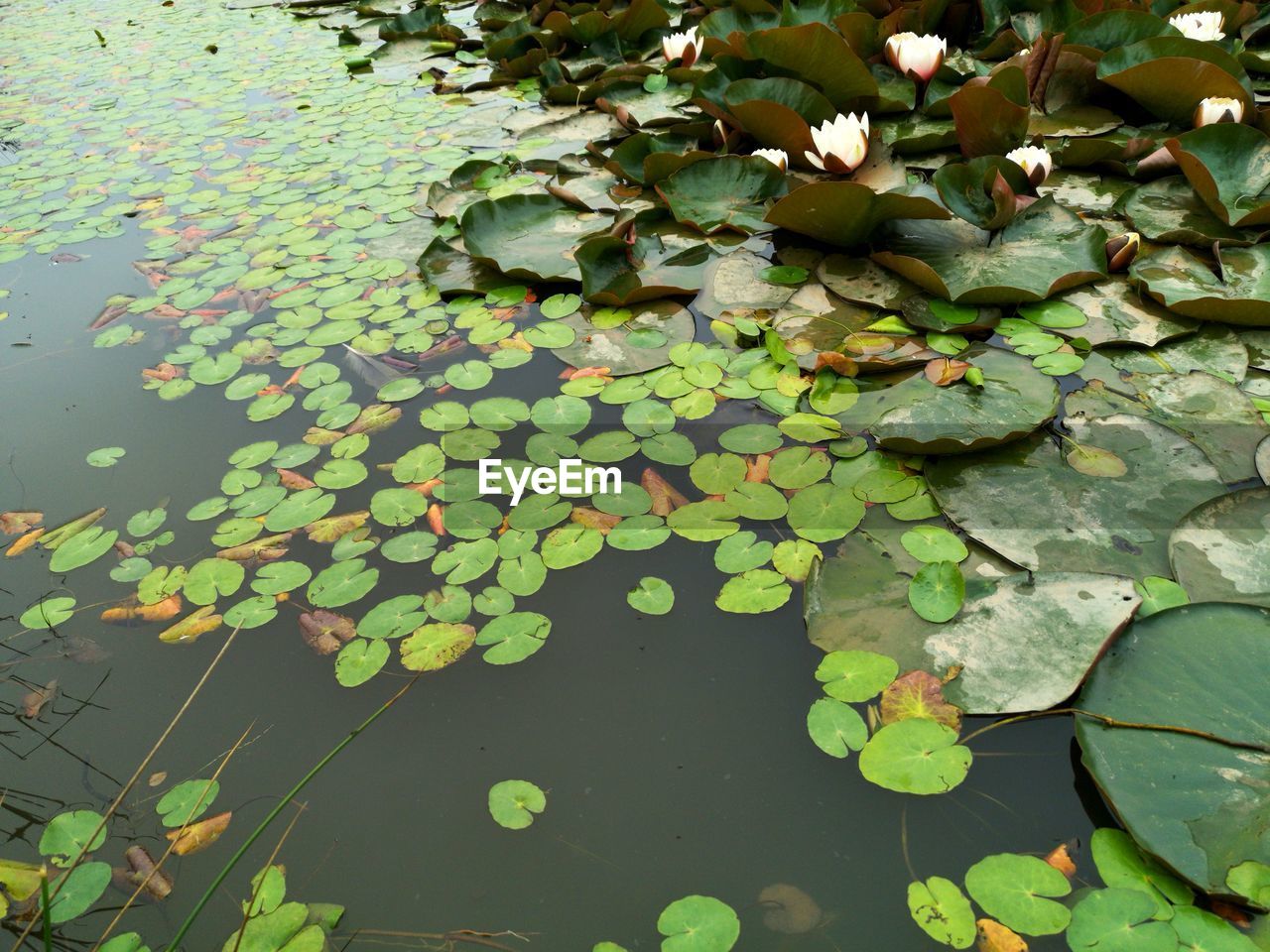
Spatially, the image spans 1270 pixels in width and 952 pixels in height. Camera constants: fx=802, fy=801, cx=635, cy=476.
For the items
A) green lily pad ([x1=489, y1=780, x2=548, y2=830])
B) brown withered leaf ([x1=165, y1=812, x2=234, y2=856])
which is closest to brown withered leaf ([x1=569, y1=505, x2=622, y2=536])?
green lily pad ([x1=489, y1=780, x2=548, y2=830])

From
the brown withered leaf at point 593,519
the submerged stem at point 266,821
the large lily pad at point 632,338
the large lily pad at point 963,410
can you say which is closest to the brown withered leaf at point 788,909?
the submerged stem at point 266,821

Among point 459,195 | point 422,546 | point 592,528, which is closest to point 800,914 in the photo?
point 592,528

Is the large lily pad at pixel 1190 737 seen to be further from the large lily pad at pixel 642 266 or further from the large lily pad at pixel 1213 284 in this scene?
the large lily pad at pixel 642 266

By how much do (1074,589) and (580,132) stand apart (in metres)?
2.96

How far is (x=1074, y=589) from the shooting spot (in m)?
1.40

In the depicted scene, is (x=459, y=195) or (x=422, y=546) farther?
(x=459, y=195)

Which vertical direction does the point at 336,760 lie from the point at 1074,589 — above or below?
below

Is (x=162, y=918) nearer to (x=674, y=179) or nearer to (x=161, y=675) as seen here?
(x=161, y=675)

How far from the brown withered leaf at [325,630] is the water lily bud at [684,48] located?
3110 mm

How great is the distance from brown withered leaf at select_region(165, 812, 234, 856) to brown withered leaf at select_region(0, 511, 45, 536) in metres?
1.03

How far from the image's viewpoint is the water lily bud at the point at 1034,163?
2.41 m

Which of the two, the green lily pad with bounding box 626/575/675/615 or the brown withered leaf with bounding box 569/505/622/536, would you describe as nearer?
the green lily pad with bounding box 626/575/675/615

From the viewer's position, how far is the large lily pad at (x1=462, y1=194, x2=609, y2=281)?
2555 mm

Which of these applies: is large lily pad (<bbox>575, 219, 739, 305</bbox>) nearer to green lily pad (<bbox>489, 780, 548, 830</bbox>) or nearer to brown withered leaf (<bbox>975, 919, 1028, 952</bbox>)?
green lily pad (<bbox>489, 780, 548, 830</bbox>)
